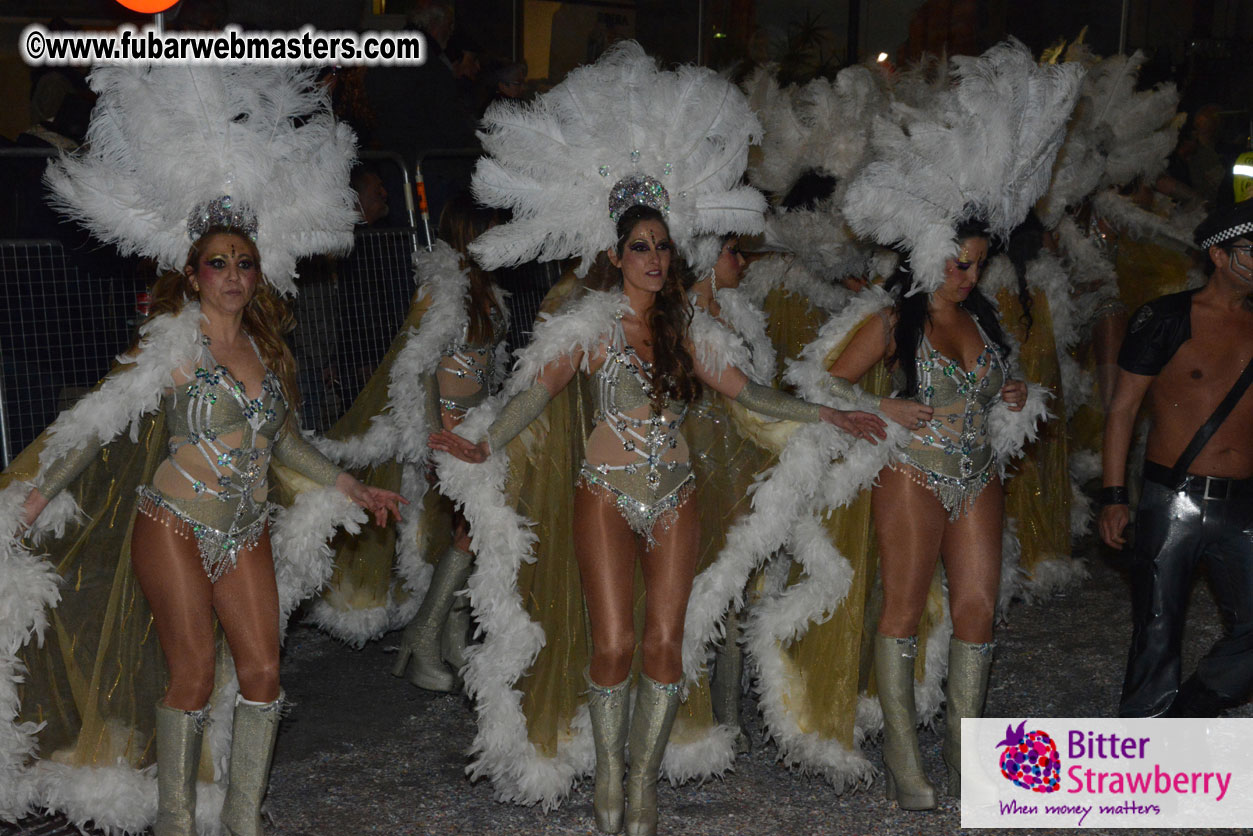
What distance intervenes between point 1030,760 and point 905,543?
34.1 inches

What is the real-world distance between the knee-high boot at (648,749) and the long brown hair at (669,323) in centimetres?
91

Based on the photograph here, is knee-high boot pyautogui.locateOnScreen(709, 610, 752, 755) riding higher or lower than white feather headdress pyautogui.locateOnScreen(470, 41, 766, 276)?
lower

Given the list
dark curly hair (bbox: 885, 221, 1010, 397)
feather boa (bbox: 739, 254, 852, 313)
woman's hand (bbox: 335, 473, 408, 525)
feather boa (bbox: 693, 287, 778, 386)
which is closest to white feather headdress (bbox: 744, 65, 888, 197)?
feather boa (bbox: 739, 254, 852, 313)

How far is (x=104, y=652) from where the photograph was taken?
157 inches

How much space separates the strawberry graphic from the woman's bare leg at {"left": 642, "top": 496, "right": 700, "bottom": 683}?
1.22m

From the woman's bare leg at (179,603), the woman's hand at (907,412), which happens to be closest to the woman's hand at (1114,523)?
the woman's hand at (907,412)

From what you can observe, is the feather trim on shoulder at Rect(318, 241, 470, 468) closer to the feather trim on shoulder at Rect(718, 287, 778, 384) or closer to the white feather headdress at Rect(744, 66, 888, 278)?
the feather trim on shoulder at Rect(718, 287, 778, 384)

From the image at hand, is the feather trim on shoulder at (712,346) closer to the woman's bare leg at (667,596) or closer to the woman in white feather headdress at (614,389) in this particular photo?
the woman in white feather headdress at (614,389)

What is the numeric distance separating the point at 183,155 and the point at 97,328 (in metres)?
2.15

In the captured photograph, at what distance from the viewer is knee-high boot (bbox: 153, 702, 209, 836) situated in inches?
144

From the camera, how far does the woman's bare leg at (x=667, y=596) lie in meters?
4.01

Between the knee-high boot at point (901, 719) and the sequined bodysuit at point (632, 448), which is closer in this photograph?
the sequined bodysuit at point (632, 448)

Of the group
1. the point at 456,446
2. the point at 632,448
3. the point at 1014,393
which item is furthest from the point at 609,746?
the point at 1014,393

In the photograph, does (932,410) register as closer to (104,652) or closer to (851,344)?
(851,344)
